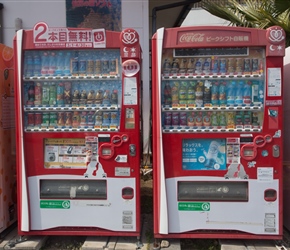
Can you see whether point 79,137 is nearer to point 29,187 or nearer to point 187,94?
point 29,187

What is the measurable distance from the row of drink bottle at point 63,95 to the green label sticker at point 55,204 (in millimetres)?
1090

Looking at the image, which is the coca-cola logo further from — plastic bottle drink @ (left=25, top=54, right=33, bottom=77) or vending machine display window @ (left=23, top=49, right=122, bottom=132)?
plastic bottle drink @ (left=25, top=54, right=33, bottom=77)

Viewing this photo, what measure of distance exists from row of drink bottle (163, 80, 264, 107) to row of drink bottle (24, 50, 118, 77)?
690 millimetres

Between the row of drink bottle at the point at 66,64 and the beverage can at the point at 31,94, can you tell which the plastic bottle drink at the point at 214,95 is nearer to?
the row of drink bottle at the point at 66,64

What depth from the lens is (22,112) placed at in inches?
134

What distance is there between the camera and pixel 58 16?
21.4ft

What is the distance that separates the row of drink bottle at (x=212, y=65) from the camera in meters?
3.37

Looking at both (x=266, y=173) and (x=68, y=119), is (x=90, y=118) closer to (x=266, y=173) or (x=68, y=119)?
(x=68, y=119)

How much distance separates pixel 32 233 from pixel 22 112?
1.37 m

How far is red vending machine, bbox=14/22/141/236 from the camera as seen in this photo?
3.37 m

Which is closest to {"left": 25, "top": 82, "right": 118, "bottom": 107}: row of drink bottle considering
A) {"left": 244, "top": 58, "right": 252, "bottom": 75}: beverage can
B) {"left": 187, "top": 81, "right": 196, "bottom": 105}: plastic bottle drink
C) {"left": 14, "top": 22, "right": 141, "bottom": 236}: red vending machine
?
{"left": 14, "top": 22, "right": 141, "bottom": 236}: red vending machine

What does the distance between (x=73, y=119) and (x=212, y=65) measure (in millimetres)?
1676

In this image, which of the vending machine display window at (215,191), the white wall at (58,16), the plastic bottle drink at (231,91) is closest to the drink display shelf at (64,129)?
the vending machine display window at (215,191)

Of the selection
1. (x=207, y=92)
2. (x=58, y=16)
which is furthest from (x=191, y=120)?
(x=58, y=16)
